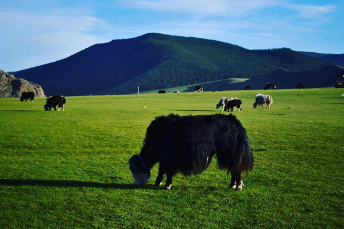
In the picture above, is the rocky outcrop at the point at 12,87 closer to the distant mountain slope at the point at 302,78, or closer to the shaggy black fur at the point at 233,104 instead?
the shaggy black fur at the point at 233,104

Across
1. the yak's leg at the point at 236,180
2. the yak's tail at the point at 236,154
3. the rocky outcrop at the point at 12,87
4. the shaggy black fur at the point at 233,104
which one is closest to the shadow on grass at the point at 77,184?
the yak's leg at the point at 236,180

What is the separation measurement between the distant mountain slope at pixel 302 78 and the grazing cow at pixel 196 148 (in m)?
107

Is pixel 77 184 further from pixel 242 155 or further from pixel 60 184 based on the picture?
pixel 242 155

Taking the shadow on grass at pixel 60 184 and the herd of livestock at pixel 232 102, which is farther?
the herd of livestock at pixel 232 102

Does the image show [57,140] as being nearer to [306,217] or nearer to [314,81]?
[306,217]

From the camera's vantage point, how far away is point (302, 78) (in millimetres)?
113062

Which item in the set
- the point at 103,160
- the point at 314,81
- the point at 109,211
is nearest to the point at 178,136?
the point at 109,211

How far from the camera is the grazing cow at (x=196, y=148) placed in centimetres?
653

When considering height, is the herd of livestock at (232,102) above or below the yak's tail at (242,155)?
above

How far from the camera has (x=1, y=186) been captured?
22.5 feet

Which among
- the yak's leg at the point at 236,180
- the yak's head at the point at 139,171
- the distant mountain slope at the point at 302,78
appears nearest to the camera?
the yak's leg at the point at 236,180

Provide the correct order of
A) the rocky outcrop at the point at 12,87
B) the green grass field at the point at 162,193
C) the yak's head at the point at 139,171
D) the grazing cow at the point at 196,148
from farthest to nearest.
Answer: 1. the rocky outcrop at the point at 12,87
2. the yak's head at the point at 139,171
3. the grazing cow at the point at 196,148
4. the green grass field at the point at 162,193

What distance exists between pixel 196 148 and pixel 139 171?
139 cm

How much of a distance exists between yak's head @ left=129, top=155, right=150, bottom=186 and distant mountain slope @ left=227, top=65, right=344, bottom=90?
10795 centimetres
